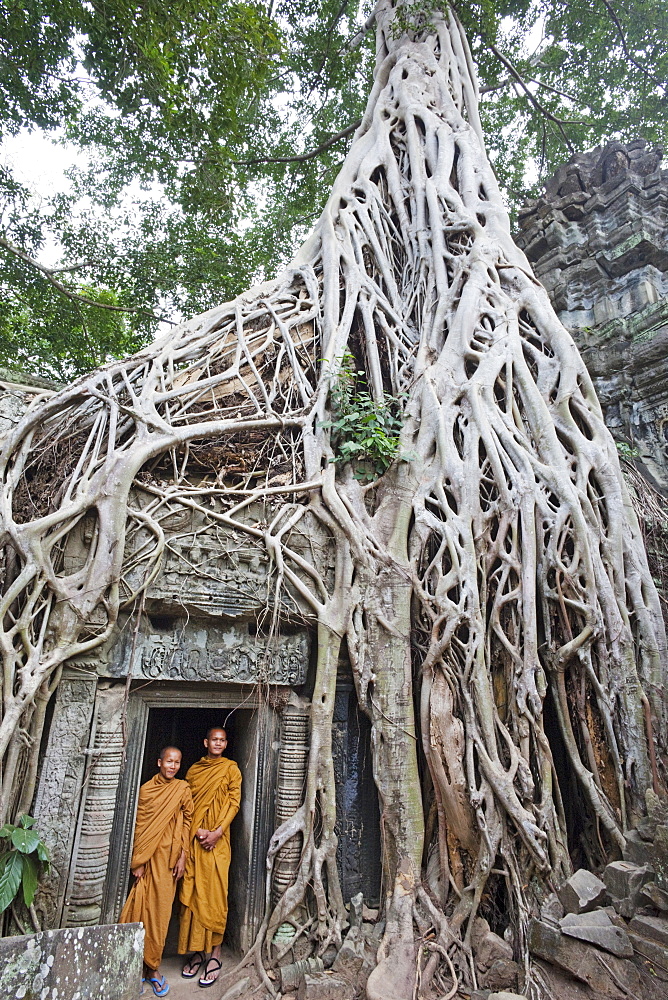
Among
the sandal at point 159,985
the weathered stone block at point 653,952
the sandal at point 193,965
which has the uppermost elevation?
the weathered stone block at point 653,952

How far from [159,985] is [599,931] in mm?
2118

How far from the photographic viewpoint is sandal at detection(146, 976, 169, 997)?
294 cm

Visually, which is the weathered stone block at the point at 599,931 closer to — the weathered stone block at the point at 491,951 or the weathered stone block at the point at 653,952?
the weathered stone block at the point at 653,952

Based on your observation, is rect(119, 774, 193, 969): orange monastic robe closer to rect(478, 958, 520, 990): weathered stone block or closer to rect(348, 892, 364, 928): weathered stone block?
rect(348, 892, 364, 928): weathered stone block

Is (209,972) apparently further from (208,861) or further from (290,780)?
(290,780)

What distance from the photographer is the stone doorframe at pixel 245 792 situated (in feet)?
10.0

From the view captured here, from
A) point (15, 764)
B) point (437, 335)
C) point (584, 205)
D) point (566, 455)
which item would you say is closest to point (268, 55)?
point (437, 335)

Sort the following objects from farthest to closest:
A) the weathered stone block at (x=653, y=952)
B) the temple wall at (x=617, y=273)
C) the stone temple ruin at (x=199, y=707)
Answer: the temple wall at (x=617, y=273), the stone temple ruin at (x=199, y=707), the weathered stone block at (x=653, y=952)

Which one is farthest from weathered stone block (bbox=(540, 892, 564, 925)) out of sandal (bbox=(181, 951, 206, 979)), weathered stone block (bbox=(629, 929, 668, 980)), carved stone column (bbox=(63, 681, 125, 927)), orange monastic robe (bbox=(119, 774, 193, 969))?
carved stone column (bbox=(63, 681, 125, 927))

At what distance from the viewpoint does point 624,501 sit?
3.82m

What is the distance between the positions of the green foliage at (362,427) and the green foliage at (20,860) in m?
2.52

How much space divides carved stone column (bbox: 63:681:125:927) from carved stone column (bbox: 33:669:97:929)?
0.12 feet

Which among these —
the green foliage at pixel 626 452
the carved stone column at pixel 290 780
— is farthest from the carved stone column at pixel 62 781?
the green foliage at pixel 626 452

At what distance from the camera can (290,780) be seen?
3314 millimetres
